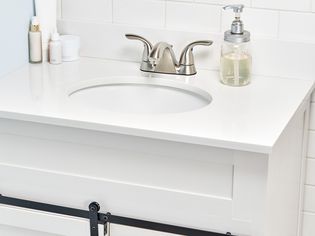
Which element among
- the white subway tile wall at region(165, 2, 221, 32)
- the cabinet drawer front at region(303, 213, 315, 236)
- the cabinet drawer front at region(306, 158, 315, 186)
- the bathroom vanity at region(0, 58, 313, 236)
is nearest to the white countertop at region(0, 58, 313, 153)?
the bathroom vanity at region(0, 58, 313, 236)

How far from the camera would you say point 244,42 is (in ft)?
6.10

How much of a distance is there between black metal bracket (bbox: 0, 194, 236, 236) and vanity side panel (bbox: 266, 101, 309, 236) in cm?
15

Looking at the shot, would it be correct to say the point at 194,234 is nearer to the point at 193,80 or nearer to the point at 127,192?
the point at 127,192

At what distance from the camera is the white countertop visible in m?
1.56

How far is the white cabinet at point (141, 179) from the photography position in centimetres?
156

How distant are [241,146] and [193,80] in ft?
1.58

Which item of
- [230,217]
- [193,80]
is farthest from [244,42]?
[230,217]

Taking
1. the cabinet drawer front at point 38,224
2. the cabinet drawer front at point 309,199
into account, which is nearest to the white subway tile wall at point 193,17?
the cabinet drawer front at point 309,199

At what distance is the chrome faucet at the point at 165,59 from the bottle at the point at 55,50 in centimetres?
21

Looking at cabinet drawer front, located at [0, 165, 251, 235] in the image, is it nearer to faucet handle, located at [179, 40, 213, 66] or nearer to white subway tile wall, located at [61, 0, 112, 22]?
faucet handle, located at [179, 40, 213, 66]

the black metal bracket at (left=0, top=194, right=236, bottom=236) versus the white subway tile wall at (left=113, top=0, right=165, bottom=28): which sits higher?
the white subway tile wall at (left=113, top=0, right=165, bottom=28)

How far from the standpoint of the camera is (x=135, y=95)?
78.3 inches

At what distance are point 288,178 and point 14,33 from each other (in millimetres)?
836

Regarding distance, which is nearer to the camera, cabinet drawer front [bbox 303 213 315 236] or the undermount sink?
the undermount sink
